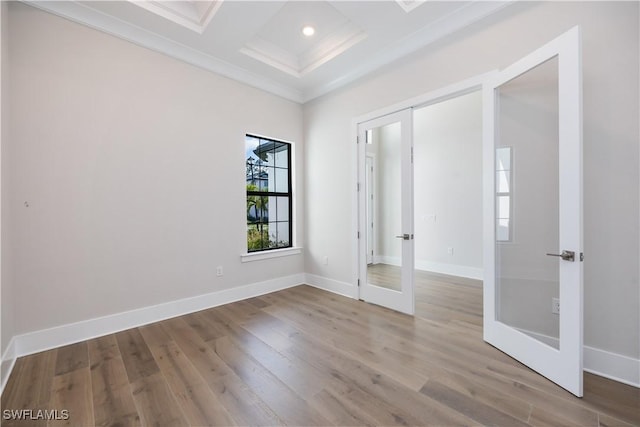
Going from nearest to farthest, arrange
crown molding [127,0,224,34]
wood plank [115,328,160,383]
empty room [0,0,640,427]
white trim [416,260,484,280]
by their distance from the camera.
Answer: empty room [0,0,640,427] < wood plank [115,328,160,383] < crown molding [127,0,224,34] < white trim [416,260,484,280]

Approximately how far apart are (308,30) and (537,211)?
2.94m

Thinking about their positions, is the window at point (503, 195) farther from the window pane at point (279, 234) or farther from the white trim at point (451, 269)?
the window pane at point (279, 234)

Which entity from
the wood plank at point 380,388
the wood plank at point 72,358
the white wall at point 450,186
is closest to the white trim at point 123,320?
the wood plank at point 72,358

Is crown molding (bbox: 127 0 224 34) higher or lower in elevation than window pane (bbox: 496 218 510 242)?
higher

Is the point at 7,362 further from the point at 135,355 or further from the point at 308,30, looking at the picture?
the point at 308,30

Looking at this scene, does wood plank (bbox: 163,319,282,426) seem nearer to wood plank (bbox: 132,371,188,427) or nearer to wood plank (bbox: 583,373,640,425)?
wood plank (bbox: 132,371,188,427)

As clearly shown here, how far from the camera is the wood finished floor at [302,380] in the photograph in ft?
4.96

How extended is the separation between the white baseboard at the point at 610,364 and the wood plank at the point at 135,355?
9.77 feet

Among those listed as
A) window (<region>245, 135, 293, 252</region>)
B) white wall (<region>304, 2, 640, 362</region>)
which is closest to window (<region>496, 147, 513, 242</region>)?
white wall (<region>304, 2, 640, 362</region>)

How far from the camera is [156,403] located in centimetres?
162

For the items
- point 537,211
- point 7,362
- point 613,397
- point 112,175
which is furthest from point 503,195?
point 7,362

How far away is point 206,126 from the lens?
324 centimetres

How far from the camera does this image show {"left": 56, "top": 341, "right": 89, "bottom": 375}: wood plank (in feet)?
6.54

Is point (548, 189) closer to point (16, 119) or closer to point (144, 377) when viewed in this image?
point (144, 377)
